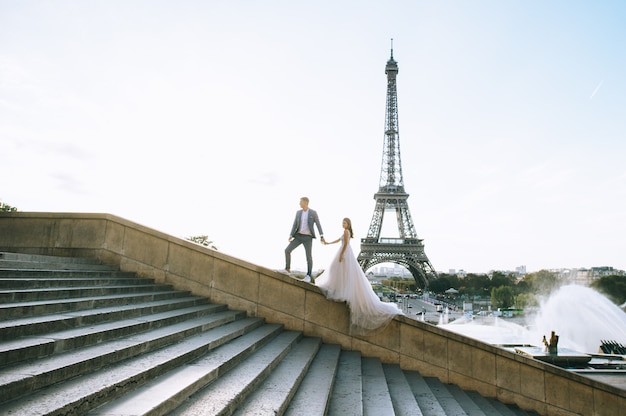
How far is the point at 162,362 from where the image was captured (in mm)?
4078

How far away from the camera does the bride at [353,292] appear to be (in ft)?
25.5

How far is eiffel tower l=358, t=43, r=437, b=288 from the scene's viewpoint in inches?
2472

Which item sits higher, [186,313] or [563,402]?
[186,313]

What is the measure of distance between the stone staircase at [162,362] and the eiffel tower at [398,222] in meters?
55.9

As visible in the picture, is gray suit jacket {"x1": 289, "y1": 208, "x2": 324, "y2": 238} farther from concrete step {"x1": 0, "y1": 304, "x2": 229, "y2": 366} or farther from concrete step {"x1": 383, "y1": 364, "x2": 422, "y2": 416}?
concrete step {"x1": 0, "y1": 304, "x2": 229, "y2": 366}

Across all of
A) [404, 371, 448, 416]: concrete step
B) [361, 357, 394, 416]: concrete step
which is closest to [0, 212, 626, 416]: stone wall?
[404, 371, 448, 416]: concrete step

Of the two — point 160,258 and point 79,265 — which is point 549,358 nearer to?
point 160,258

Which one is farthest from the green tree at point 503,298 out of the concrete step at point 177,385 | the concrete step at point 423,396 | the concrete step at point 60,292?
the concrete step at point 177,385

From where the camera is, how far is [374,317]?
7.84 metres

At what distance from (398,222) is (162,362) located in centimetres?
6394

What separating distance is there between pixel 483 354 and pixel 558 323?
31128 mm

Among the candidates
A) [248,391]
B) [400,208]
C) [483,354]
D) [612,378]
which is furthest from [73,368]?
[400,208]

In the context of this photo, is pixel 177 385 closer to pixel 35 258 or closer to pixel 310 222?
pixel 310 222

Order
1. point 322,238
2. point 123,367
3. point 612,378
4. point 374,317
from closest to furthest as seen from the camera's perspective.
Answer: point 123,367 → point 374,317 → point 322,238 → point 612,378
